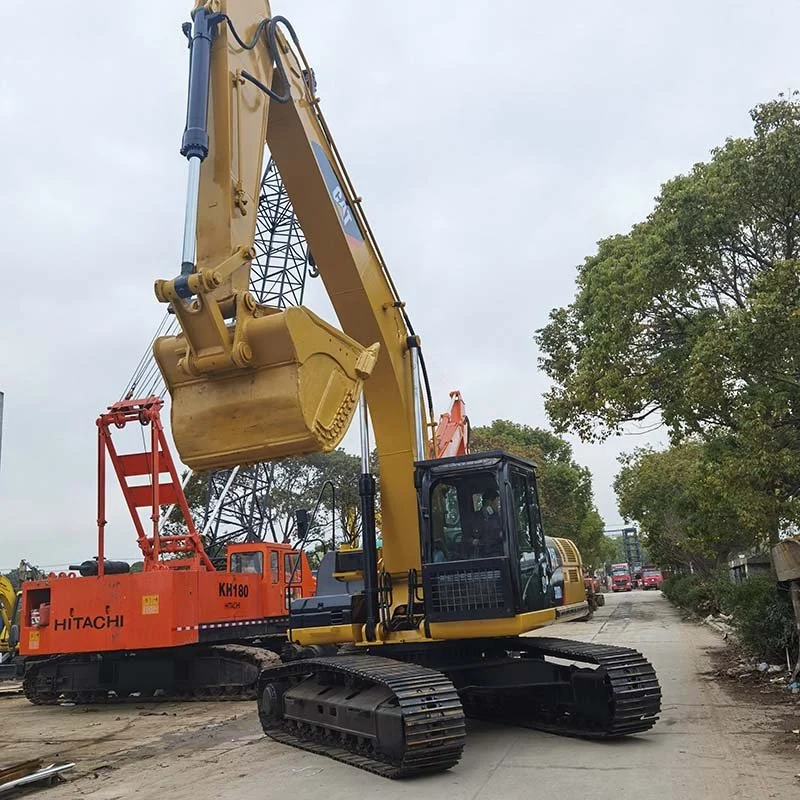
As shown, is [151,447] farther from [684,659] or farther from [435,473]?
[684,659]

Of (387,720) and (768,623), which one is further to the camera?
(768,623)

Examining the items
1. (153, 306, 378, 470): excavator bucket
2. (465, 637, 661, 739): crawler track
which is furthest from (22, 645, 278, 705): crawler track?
(153, 306, 378, 470): excavator bucket

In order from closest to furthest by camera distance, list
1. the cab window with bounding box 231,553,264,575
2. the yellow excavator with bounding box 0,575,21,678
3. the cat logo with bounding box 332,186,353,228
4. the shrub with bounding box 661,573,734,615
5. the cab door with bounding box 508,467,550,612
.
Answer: the cab door with bounding box 508,467,550,612 → the cat logo with bounding box 332,186,353,228 → the cab window with bounding box 231,553,264,575 → the yellow excavator with bounding box 0,575,21,678 → the shrub with bounding box 661,573,734,615

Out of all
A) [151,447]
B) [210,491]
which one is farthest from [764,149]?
[210,491]

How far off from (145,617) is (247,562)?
311 cm

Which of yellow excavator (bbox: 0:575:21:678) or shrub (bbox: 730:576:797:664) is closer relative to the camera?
shrub (bbox: 730:576:797:664)

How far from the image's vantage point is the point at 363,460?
8.27m

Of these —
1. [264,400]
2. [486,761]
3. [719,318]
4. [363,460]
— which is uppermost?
[719,318]

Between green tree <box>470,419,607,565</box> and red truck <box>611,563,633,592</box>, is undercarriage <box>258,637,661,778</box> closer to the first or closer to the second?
green tree <box>470,419,607,565</box>

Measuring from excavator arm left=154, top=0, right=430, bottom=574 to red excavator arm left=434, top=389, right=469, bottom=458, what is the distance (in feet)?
5.80

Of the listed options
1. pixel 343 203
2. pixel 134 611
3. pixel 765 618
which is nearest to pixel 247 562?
pixel 134 611

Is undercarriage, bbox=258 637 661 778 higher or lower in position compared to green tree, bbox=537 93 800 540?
lower

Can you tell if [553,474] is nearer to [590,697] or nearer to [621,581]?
[590,697]

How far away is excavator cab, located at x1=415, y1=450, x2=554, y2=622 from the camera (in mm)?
7137
